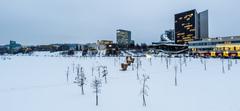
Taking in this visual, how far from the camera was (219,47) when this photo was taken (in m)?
176

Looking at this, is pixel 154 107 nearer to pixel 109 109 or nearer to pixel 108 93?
pixel 109 109

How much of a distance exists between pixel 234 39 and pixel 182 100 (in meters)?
136

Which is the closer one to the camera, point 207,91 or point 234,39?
point 207,91

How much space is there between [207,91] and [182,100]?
35.4 feet

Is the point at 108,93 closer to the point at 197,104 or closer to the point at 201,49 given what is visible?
the point at 197,104

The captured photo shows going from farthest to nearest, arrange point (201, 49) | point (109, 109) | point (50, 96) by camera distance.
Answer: point (201, 49) → point (50, 96) → point (109, 109)

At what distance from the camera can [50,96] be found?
52531 millimetres

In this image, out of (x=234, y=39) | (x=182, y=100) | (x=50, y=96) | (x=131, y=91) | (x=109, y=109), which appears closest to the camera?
(x=109, y=109)

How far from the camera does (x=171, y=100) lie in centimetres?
4628

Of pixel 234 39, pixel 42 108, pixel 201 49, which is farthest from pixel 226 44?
pixel 42 108

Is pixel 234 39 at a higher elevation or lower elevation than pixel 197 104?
higher

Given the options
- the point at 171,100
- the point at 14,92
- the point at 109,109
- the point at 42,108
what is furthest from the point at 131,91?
the point at 14,92

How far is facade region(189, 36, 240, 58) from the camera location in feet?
542

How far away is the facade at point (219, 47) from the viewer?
542 feet
